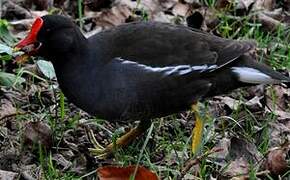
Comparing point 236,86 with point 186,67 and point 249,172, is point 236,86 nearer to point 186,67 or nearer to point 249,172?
point 186,67

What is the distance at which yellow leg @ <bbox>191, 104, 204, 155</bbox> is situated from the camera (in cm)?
456

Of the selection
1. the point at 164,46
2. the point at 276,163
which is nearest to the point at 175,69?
the point at 164,46

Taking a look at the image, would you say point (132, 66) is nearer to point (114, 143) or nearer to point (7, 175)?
point (114, 143)

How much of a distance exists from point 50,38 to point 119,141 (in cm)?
72

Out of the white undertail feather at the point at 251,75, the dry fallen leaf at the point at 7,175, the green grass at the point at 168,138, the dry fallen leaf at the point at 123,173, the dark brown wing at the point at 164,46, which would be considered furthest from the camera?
the white undertail feather at the point at 251,75

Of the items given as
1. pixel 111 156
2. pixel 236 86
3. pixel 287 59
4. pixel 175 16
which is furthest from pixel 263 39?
pixel 111 156

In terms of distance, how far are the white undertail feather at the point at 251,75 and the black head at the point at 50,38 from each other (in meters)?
0.94

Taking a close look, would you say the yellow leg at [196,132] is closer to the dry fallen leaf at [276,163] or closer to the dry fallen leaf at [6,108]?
the dry fallen leaf at [276,163]

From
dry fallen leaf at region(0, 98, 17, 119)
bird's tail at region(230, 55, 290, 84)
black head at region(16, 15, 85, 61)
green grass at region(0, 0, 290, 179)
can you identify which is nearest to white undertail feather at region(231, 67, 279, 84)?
bird's tail at region(230, 55, 290, 84)

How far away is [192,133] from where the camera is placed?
4797mm

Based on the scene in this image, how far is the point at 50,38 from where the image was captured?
4391mm

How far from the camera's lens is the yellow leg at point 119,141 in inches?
184

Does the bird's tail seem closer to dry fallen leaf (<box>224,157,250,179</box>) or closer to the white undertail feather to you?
the white undertail feather

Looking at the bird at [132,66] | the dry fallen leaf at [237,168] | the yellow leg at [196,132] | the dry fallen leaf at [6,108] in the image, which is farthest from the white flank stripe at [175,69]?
the dry fallen leaf at [6,108]
